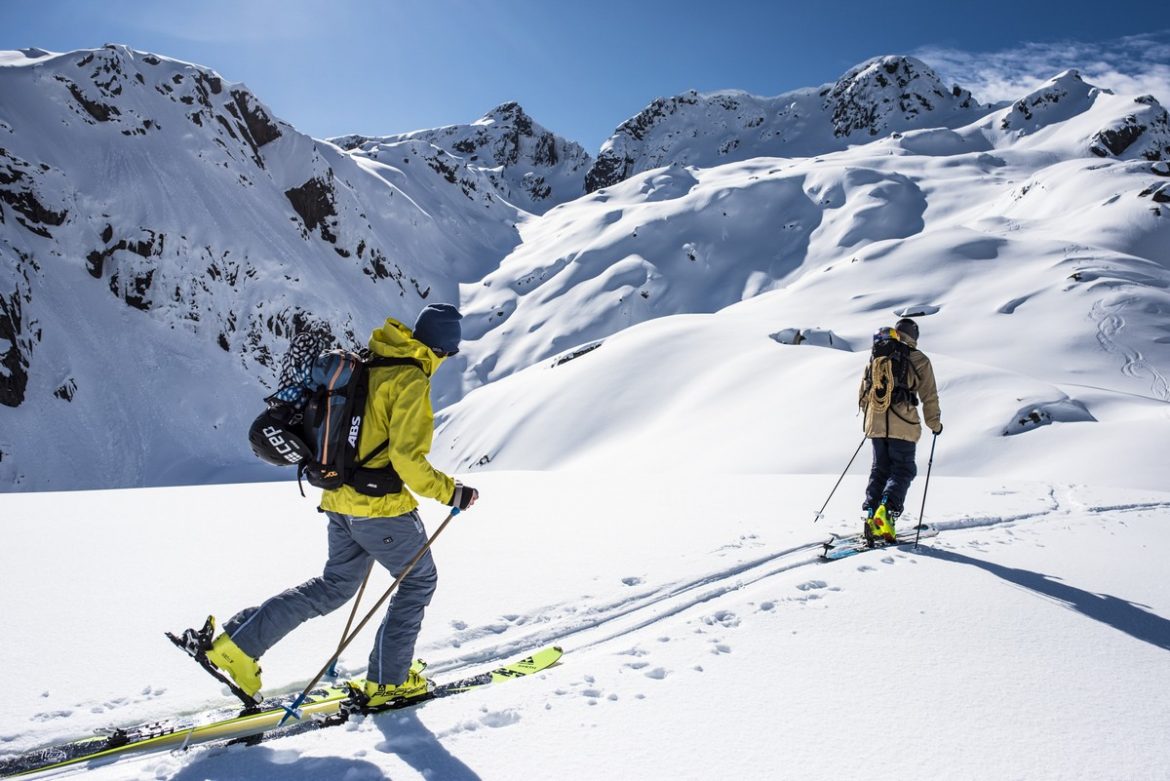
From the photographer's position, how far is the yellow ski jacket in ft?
9.72

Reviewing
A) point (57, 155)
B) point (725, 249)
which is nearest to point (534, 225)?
point (725, 249)

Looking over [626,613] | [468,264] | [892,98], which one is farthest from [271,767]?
[892,98]

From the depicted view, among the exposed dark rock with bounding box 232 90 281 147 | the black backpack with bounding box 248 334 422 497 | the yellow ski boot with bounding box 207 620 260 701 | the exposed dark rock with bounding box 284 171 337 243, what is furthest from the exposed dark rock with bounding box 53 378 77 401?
the black backpack with bounding box 248 334 422 497

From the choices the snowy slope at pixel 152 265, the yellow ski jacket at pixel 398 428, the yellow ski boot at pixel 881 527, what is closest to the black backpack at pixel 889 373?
the yellow ski boot at pixel 881 527

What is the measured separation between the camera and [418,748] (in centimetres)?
267

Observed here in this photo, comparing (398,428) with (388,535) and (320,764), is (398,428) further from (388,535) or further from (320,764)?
(320,764)

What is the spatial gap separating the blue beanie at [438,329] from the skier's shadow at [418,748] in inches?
70.1

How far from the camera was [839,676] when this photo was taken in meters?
3.22

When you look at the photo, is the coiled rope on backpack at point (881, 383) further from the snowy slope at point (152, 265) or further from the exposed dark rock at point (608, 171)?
the exposed dark rock at point (608, 171)

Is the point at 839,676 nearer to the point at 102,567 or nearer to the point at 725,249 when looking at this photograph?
the point at 102,567

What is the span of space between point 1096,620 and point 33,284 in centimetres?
5457

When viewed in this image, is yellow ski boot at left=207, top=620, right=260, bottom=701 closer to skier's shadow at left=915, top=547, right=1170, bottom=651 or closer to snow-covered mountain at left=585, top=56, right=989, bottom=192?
skier's shadow at left=915, top=547, right=1170, bottom=651

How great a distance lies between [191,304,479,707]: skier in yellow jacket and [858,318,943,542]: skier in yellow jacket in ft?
14.9

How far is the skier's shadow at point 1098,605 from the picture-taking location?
3.89 metres
